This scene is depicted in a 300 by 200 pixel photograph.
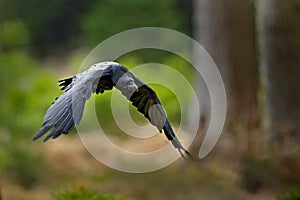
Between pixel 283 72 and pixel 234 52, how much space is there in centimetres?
137

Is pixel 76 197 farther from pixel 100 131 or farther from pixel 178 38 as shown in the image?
pixel 178 38

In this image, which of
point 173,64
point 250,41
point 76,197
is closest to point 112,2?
point 173,64

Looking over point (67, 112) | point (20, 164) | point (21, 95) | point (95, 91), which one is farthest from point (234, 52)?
point (67, 112)

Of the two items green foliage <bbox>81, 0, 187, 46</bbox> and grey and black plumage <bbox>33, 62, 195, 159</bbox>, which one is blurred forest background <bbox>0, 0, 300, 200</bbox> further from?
green foliage <bbox>81, 0, 187, 46</bbox>

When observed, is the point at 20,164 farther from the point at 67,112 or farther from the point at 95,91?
the point at 67,112

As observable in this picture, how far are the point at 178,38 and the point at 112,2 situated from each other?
63.9 inches

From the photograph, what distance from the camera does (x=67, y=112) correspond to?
4.71 meters

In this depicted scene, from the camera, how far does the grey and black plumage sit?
4.66 meters

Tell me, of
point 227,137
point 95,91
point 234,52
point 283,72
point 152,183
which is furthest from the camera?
point 234,52

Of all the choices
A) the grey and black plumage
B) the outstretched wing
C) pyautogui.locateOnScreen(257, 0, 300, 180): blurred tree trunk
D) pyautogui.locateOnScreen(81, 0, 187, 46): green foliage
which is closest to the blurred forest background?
pyautogui.locateOnScreen(257, 0, 300, 180): blurred tree trunk

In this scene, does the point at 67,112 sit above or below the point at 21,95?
above

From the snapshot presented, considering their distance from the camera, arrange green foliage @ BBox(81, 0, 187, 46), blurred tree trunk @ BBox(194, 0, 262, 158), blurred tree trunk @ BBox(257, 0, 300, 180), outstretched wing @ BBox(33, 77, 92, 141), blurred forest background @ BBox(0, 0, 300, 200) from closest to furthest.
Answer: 1. outstretched wing @ BBox(33, 77, 92, 141)
2. blurred forest background @ BBox(0, 0, 300, 200)
3. blurred tree trunk @ BBox(257, 0, 300, 180)
4. blurred tree trunk @ BBox(194, 0, 262, 158)
5. green foliage @ BBox(81, 0, 187, 46)

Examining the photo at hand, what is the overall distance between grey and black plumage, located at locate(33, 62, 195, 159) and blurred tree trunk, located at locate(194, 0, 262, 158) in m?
5.07

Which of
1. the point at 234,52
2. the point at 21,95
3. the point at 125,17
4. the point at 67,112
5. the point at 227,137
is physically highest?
the point at 67,112
